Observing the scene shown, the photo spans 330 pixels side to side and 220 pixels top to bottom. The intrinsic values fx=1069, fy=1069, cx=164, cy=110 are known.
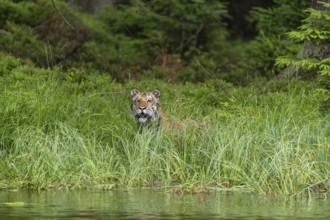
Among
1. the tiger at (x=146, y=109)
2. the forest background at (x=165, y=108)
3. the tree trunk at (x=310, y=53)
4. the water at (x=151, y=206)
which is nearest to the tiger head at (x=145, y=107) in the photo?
the tiger at (x=146, y=109)

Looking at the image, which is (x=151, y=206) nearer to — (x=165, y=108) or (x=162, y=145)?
(x=162, y=145)

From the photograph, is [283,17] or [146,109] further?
[283,17]

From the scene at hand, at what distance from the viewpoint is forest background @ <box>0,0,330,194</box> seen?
560 inches

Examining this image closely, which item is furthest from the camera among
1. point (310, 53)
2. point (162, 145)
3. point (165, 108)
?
point (310, 53)

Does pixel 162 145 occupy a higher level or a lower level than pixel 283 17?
lower

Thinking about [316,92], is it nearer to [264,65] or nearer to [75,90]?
[75,90]

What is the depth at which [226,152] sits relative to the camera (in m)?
14.7

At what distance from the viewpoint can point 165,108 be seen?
698 inches

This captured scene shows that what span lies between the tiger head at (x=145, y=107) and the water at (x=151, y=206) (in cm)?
300

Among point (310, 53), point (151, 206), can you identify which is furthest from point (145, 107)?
point (310, 53)

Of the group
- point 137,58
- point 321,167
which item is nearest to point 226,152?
point 321,167

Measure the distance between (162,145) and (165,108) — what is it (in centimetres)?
254

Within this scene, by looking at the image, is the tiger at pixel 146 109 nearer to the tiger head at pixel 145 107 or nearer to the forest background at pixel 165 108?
the tiger head at pixel 145 107

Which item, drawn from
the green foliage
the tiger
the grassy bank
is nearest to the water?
the grassy bank
